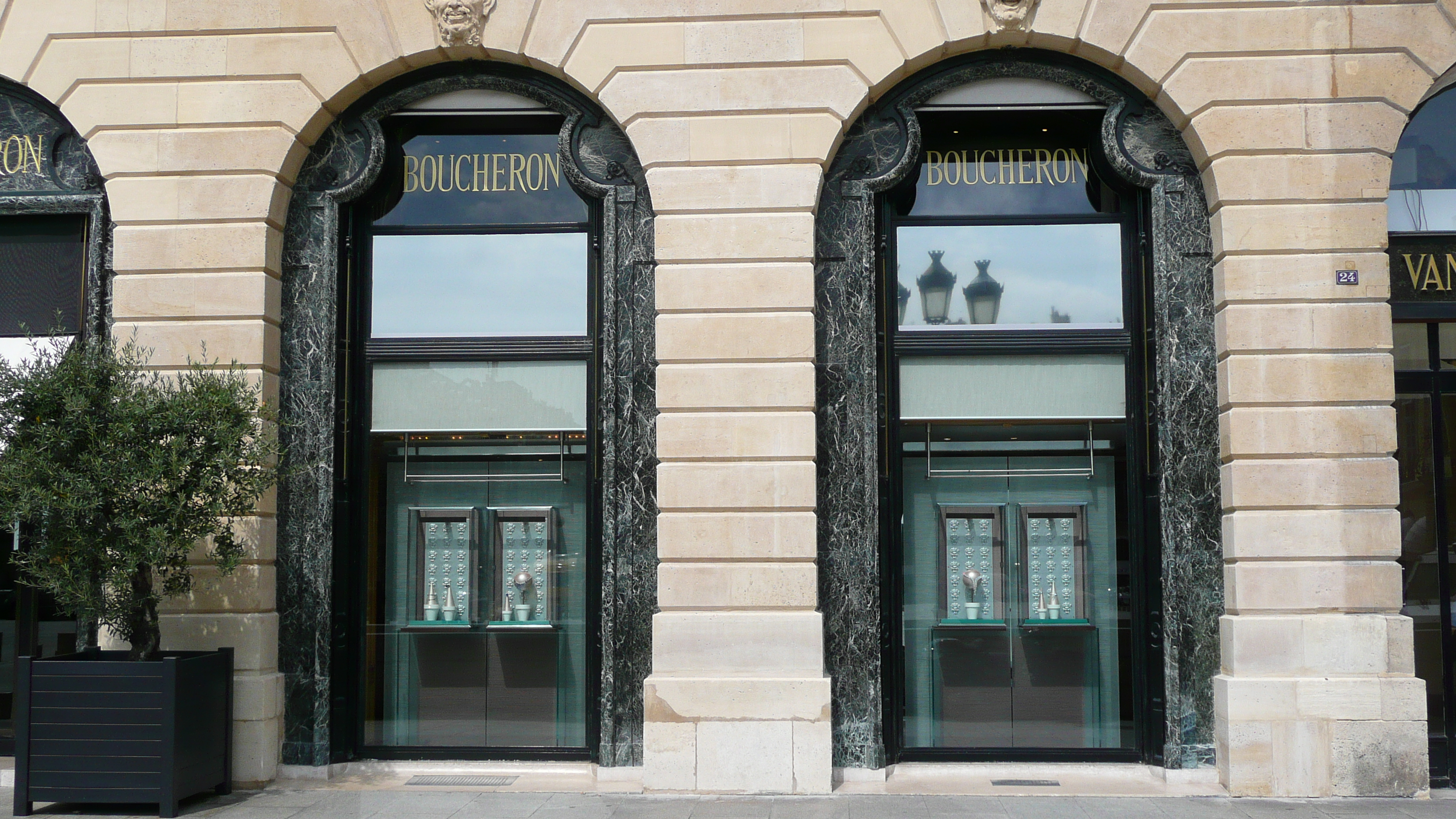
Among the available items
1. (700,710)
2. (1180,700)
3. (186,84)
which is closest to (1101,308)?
(1180,700)

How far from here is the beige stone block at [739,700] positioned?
29.7ft

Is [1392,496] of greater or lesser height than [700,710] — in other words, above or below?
above

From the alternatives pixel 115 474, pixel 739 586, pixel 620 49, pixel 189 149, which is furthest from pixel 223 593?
pixel 620 49

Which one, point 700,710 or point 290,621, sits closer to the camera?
point 700,710

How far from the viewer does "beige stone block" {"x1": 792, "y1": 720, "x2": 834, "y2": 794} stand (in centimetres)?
901

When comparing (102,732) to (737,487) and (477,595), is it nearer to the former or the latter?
(477,595)

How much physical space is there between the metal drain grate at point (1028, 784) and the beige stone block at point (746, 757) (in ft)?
5.47

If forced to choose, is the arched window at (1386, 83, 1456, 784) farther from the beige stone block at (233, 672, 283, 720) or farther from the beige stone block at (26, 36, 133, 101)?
the beige stone block at (26, 36, 133, 101)

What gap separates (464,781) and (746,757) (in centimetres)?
230

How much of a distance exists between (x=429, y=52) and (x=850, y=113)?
338 centimetres

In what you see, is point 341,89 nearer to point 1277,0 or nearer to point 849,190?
point 849,190

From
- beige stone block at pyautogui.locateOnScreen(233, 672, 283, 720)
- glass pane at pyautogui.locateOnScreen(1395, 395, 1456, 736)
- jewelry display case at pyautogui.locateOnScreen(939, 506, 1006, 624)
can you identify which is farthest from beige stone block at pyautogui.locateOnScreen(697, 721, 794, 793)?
glass pane at pyautogui.locateOnScreen(1395, 395, 1456, 736)

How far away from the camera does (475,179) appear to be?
1038cm

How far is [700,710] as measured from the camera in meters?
9.09
